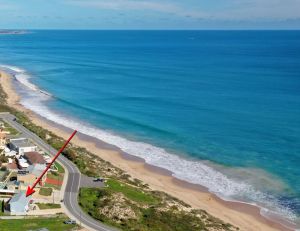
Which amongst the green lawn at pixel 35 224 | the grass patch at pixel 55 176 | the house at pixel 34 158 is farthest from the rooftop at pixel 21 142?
the green lawn at pixel 35 224

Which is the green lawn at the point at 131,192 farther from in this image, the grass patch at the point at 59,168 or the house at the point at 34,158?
the house at the point at 34,158

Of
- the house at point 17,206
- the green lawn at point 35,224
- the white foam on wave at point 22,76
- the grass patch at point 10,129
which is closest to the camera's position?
the green lawn at point 35,224

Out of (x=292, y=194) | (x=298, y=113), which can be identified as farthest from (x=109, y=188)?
(x=298, y=113)

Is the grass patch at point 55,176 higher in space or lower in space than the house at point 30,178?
higher

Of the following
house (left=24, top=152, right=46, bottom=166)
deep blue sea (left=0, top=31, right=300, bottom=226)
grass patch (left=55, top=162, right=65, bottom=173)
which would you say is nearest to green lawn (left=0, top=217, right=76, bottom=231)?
grass patch (left=55, top=162, right=65, bottom=173)

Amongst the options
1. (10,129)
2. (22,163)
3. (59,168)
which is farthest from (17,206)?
(10,129)

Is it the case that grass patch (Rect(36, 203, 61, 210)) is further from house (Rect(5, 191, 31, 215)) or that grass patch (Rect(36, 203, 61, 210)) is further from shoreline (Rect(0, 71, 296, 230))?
shoreline (Rect(0, 71, 296, 230))

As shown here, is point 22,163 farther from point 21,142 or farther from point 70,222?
point 70,222
